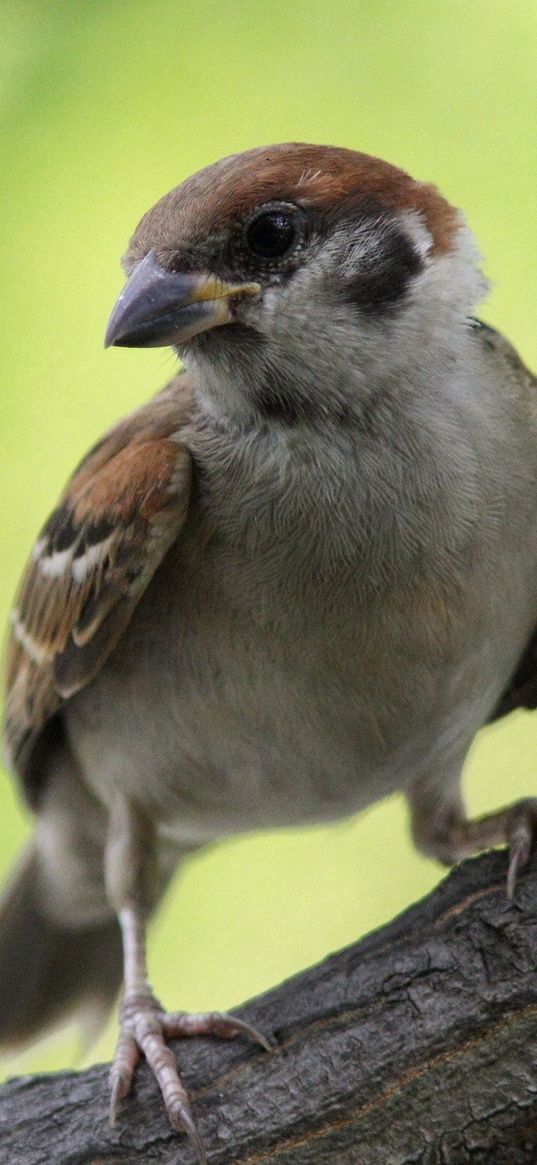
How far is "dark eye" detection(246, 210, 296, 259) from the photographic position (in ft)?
11.0

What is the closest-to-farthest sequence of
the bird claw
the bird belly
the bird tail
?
the bird claw
the bird belly
the bird tail

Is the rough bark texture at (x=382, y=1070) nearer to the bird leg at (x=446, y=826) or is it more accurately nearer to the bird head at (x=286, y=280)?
the bird leg at (x=446, y=826)

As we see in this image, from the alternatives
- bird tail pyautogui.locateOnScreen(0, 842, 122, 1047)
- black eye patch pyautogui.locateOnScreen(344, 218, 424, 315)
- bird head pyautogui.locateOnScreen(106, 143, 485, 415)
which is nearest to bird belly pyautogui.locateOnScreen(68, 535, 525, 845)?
bird head pyautogui.locateOnScreen(106, 143, 485, 415)

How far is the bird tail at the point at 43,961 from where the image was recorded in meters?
5.29

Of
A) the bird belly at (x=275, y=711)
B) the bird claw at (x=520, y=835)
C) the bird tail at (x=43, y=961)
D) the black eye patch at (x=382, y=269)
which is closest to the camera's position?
the black eye patch at (x=382, y=269)

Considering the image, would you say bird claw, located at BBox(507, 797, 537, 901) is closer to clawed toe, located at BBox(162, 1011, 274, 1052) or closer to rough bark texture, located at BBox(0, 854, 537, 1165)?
rough bark texture, located at BBox(0, 854, 537, 1165)

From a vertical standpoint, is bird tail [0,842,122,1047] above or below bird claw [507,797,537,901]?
above

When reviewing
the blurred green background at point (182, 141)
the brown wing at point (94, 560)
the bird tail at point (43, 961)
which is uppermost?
the blurred green background at point (182, 141)

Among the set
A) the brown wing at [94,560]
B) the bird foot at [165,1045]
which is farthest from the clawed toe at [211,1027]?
the brown wing at [94,560]

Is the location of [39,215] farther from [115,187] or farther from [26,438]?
[26,438]

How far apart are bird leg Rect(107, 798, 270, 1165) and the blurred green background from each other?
32.7 inches

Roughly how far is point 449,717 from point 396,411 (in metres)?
0.83

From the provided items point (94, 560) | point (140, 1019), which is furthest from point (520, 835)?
point (94, 560)

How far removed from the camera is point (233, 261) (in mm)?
3354
